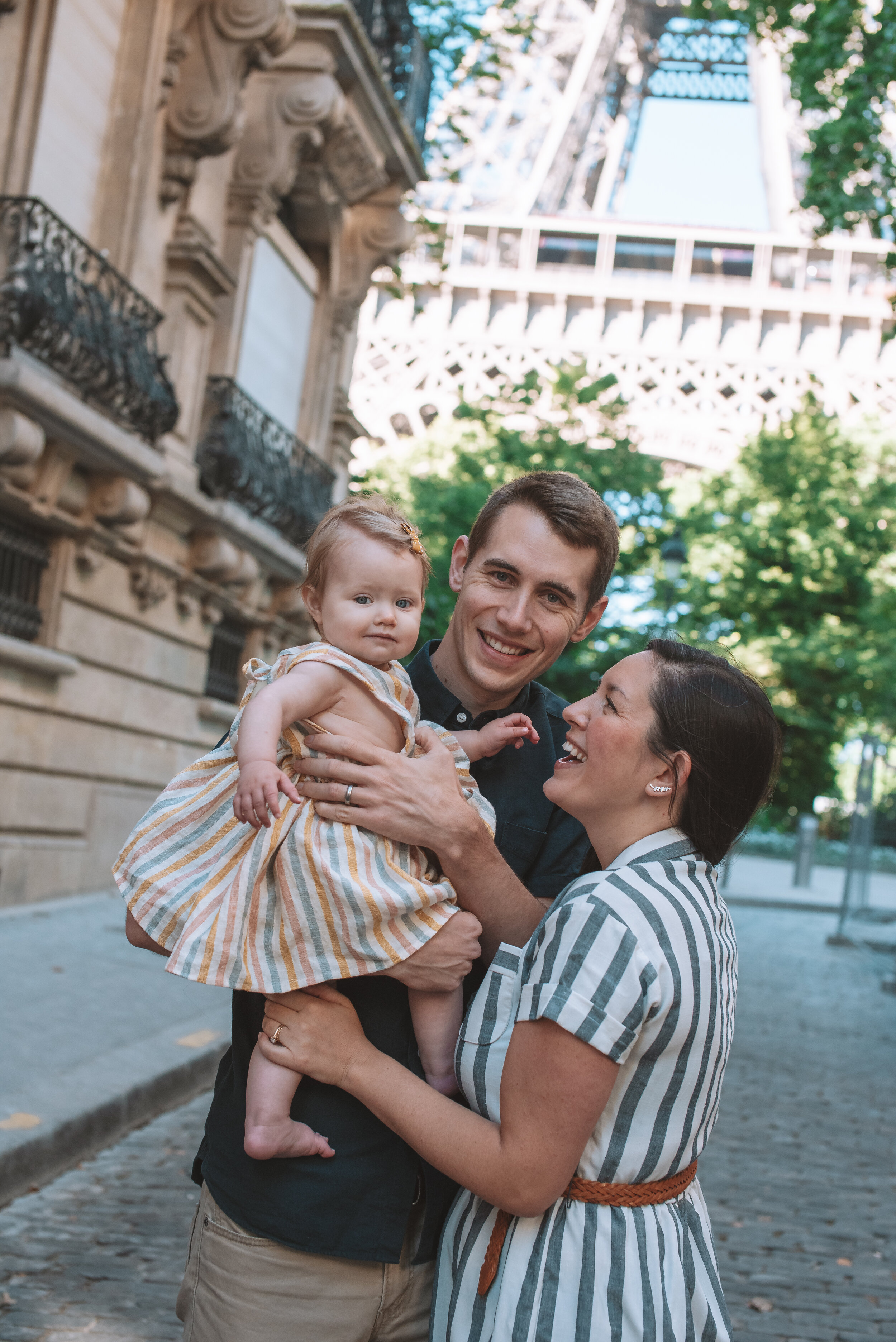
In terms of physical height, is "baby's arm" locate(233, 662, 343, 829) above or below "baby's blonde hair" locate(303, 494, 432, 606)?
below

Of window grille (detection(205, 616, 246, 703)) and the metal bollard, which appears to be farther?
the metal bollard

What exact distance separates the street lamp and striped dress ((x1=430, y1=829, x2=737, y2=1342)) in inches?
637

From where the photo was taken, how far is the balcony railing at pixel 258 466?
12.8 metres

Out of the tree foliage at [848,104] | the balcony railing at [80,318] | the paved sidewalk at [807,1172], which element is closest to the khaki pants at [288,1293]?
the paved sidewalk at [807,1172]

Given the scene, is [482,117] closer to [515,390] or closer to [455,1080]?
[515,390]

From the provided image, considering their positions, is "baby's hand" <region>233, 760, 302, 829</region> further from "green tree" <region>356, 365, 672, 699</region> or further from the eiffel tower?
the eiffel tower

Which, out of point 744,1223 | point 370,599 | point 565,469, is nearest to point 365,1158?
point 370,599

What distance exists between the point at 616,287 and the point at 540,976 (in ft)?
200

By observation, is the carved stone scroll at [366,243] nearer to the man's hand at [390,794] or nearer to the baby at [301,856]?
the baby at [301,856]

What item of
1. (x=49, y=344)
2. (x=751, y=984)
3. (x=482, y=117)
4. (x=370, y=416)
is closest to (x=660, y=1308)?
(x=49, y=344)

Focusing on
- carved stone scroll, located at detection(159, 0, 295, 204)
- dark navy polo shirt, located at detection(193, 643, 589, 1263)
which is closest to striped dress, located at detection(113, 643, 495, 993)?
dark navy polo shirt, located at detection(193, 643, 589, 1263)

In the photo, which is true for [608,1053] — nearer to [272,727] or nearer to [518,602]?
[272,727]

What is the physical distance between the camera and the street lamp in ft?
58.4

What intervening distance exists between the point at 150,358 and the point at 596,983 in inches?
396
